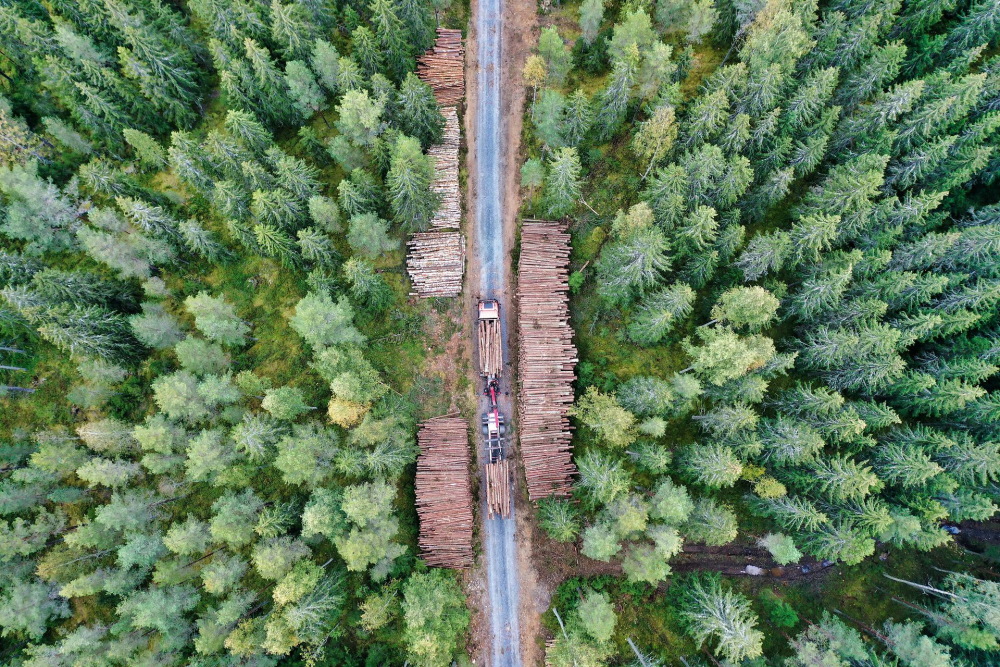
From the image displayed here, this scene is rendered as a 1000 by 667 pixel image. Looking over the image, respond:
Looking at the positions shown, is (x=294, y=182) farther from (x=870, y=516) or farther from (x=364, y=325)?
(x=870, y=516)

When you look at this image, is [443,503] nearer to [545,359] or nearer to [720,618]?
[545,359]

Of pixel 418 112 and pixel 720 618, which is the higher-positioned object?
Result: pixel 418 112

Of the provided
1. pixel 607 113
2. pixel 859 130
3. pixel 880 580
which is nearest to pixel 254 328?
pixel 607 113

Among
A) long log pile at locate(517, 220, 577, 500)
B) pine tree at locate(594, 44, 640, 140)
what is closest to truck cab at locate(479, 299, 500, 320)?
long log pile at locate(517, 220, 577, 500)

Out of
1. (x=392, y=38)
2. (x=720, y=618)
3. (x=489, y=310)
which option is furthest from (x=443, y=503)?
(x=392, y=38)

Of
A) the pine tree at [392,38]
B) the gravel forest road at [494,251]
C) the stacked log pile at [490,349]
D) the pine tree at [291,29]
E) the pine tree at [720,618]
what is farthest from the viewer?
the stacked log pile at [490,349]

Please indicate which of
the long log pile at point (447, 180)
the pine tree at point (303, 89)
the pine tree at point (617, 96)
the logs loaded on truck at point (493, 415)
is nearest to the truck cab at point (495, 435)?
the logs loaded on truck at point (493, 415)

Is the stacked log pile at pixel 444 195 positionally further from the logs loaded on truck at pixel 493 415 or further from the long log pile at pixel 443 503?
the long log pile at pixel 443 503

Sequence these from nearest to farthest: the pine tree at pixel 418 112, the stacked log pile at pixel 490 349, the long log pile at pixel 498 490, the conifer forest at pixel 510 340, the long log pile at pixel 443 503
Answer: the conifer forest at pixel 510 340 → the long log pile at pixel 443 503 → the pine tree at pixel 418 112 → the long log pile at pixel 498 490 → the stacked log pile at pixel 490 349
